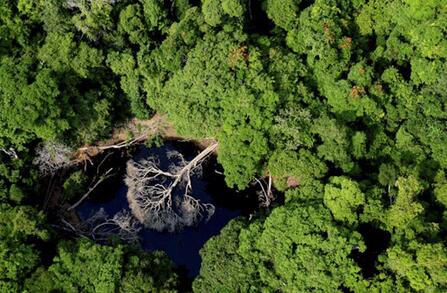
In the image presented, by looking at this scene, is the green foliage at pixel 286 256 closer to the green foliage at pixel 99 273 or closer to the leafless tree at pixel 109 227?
the green foliage at pixel 99 273

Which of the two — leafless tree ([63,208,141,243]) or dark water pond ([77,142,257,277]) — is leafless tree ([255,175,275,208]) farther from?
leafless tree ([63,208,141,243])

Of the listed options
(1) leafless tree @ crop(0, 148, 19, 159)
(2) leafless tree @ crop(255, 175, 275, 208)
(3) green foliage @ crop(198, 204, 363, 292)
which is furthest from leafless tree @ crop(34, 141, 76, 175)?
(2) leafless tree @ crop(255, 175, 275, 208)

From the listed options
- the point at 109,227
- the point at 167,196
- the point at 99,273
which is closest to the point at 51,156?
the point at 109,227

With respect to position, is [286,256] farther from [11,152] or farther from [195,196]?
[11,152]

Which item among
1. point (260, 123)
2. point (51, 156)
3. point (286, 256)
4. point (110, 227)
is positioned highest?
point (260, 123)

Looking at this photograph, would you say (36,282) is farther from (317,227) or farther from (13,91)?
(317,227)

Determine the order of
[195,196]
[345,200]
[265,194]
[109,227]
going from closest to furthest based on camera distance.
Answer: [345,200] → [265,194] → [109,227] → [195,196]

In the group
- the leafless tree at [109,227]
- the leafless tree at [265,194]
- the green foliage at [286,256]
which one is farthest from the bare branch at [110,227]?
the leafless tree at [265,194]
